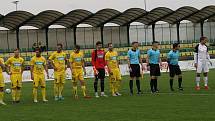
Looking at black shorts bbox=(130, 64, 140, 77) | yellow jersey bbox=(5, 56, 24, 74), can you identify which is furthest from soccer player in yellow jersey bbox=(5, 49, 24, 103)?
black shorts bbox=(130, 64, 140, 77)

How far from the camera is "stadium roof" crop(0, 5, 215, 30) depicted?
1770 inches

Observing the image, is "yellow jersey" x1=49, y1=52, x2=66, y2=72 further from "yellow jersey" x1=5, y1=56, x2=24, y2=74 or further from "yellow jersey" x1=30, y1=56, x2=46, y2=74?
"yellow jersey" x1=5, y1=56, x2=24, y2=74

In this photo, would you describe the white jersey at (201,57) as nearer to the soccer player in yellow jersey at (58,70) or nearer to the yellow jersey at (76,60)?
the yellow jersey at (76,60)

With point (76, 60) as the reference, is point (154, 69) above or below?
below

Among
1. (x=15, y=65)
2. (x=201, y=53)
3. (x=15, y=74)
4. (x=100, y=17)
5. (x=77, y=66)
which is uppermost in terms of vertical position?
(x=100, y=17)

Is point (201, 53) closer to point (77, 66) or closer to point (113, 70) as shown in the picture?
point (113, 70)

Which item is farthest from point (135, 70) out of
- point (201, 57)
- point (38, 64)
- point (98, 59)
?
point (38, 64)

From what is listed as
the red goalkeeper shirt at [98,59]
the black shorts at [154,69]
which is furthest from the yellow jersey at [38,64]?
the black shorts at [154,69]

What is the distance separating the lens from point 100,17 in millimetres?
48688

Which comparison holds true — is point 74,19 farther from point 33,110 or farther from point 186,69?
point 33,110

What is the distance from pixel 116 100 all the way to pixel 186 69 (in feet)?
87.9

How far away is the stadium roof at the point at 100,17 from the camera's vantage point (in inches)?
1770

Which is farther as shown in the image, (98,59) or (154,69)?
(154,69)

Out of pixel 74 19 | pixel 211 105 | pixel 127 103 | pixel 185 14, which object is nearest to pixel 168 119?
pixel 211 105
